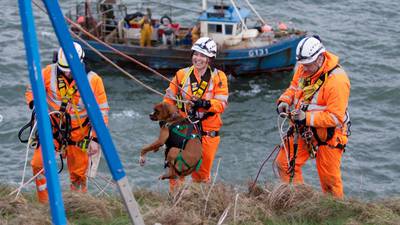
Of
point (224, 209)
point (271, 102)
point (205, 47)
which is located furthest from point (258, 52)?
point (224, 209)

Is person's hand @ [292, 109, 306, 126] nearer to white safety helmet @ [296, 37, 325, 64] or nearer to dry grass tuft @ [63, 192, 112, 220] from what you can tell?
white safety helmet @ [296, 37, 325, 64]

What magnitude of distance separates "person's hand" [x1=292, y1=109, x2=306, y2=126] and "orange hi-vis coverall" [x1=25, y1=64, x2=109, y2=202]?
6.61 feet

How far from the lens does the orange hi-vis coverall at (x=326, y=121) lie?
25.1ft

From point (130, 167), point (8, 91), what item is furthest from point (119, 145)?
point (8, 91)

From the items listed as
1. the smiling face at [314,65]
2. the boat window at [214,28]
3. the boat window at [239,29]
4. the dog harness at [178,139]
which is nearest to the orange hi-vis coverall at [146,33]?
the boat window at [214,28]

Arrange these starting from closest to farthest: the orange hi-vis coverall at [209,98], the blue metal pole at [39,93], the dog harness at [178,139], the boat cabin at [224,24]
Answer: the blue metal pole at [39,93] → the dog harness at [178,139] → the orange hi-vis coverall at [209,98] → the boat cabin at [224,24]

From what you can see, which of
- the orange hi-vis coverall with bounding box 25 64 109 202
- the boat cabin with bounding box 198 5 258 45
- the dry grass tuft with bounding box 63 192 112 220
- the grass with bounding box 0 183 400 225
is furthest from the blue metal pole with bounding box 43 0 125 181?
the boat cabin with bounding box 198 5 258 45

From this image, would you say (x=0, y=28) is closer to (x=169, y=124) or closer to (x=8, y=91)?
(x=8, y=91)

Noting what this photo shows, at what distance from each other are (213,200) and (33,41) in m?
2.89

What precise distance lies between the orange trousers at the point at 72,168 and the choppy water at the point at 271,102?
4513mm

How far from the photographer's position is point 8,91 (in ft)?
76.5

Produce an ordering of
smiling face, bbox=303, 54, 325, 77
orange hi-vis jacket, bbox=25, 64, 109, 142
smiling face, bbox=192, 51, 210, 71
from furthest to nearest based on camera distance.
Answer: smiling face, bbox=192, 51, 210, 71, orange hi-vis jacket, bbox=25, 64, 109, 142, smiling face, bbox=303, 54, 325, 77

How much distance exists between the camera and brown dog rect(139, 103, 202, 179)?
7.47 metres

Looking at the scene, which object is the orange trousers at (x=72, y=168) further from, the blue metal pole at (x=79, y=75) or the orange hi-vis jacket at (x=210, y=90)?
the blue metal pole at (x=79, y=75)
